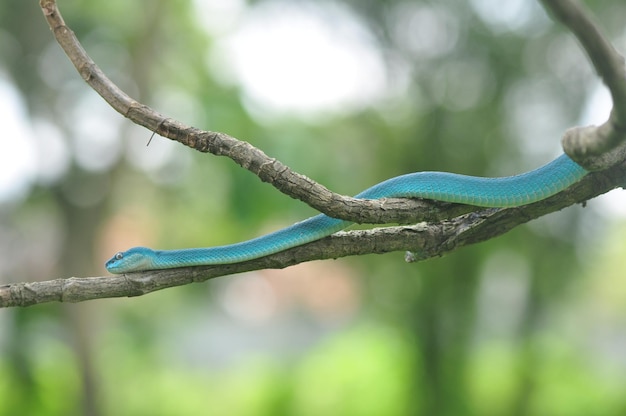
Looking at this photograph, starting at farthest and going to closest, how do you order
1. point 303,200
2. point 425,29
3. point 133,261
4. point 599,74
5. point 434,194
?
1. point 425,29
2. point 133,261
3. point 434,194
4. point 303,200
5. point 599,74

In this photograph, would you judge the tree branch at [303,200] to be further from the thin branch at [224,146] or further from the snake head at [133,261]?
the snake head at [133,261]

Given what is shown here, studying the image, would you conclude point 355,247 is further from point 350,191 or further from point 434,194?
point 350,191

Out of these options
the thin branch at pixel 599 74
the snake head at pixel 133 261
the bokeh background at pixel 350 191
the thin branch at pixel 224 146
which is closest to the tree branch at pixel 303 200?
the thin branch at pixel 224 146

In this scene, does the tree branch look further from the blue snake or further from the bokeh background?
the bokeh background

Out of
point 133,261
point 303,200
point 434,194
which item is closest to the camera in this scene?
point 303,200

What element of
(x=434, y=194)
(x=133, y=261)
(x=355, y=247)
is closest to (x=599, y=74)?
(x=434, y=194)

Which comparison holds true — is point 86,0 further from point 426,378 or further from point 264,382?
point 426,378
